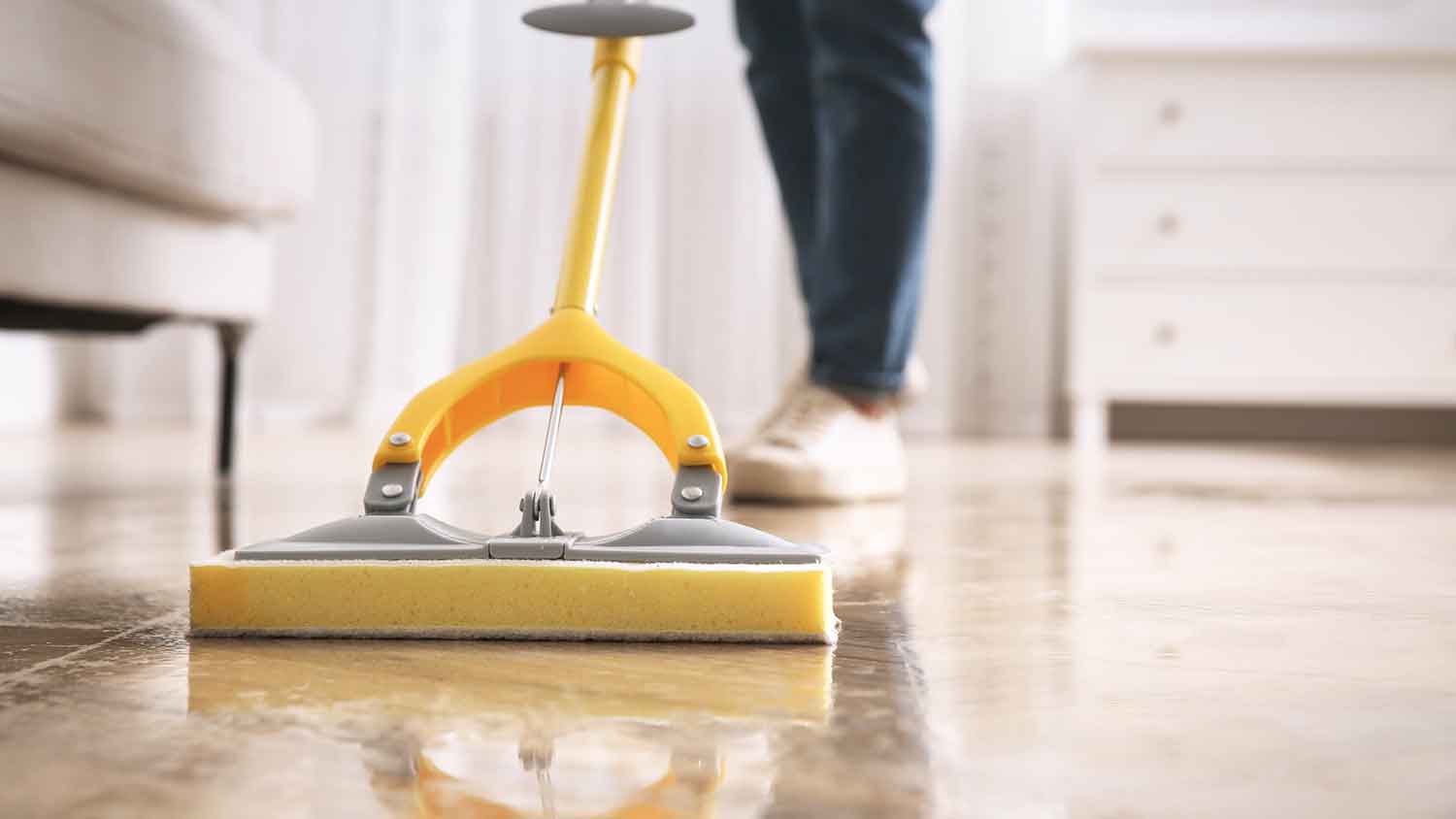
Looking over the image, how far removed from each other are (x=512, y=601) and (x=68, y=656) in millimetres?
162

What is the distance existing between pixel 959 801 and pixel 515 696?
165 mm

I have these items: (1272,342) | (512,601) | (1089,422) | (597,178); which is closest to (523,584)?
(512,601)

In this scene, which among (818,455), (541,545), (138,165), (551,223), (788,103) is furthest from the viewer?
(551,223)

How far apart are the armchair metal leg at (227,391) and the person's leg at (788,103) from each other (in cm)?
60

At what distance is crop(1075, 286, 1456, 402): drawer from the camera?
253 cm

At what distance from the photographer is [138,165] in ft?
3.70

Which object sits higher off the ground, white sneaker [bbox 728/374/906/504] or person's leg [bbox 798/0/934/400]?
person's leg [bbox 798/0/934/400]

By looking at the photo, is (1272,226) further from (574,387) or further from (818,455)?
(574,387)

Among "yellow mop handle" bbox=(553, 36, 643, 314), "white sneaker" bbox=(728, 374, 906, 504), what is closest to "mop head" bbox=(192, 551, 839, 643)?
"yellow mop handle" bbox=(553, 36, 643, 314)

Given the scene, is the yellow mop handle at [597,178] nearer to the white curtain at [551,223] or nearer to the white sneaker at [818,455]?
the white sneaker at [818,455]

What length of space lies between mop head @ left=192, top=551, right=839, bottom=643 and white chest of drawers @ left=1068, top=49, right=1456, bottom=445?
2.09 metres

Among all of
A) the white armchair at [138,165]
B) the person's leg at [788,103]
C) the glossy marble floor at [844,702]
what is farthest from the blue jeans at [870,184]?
the white armchair at [138,165]

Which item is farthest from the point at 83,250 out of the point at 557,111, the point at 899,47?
the point at 557,111

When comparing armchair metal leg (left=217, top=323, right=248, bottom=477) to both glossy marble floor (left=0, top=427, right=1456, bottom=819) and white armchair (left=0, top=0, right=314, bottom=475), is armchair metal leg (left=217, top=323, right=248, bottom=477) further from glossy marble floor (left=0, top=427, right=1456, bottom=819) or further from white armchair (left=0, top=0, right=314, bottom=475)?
glossy marble floor (left=0, top=427, right=1456, bottom=819)
